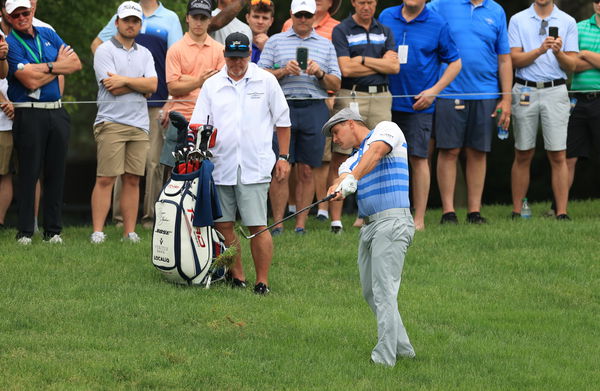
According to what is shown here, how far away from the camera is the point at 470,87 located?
13609 mm

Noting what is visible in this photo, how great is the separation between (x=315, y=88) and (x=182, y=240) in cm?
307

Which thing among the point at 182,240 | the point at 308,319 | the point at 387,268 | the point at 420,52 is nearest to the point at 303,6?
the point at 420,52

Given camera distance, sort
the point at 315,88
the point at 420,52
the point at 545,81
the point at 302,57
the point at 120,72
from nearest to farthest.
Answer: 1. the point at 120,72
2. the point at 302,57
3. the point at 315,88
4. the point at 420,52
5. the point at 545,81

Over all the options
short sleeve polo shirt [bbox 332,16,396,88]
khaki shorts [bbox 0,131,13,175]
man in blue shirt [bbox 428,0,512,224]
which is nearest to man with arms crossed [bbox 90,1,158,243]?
khaki shorts [bbox 0,131,13,175]

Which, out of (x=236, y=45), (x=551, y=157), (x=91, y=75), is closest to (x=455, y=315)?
(x=236, y=45)

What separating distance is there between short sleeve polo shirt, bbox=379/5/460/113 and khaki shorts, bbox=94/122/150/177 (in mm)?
2874

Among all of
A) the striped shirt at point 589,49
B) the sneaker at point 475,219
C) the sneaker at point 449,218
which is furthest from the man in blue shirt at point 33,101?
the striped shirt at point 589,49

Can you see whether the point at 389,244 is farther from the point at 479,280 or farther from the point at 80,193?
the point at 80,193

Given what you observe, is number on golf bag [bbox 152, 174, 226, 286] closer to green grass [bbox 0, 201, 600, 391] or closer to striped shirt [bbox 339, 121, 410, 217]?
green grass [bbox 0, 201, 600, 391]

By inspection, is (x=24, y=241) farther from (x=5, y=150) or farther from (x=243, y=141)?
(x=243, y=141)

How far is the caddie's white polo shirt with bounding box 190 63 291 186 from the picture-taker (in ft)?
34.2

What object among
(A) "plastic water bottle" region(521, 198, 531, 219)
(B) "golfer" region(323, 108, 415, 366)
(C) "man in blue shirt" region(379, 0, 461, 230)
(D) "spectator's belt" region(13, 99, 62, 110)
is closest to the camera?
(B) "golfer" region(323, 108, 415, 366)

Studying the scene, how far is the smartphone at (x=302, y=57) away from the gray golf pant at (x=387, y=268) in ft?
14.3

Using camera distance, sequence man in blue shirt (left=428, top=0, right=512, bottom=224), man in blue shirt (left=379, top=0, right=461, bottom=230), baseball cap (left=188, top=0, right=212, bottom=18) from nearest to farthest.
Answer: baseball cap (left=188, top=0, right=212, bottom=18) < man in blue shirt (left=379, top=0, right=461, bottom=230) < man in blue shirt (left=428, top=0, right=512, bottom=224)
